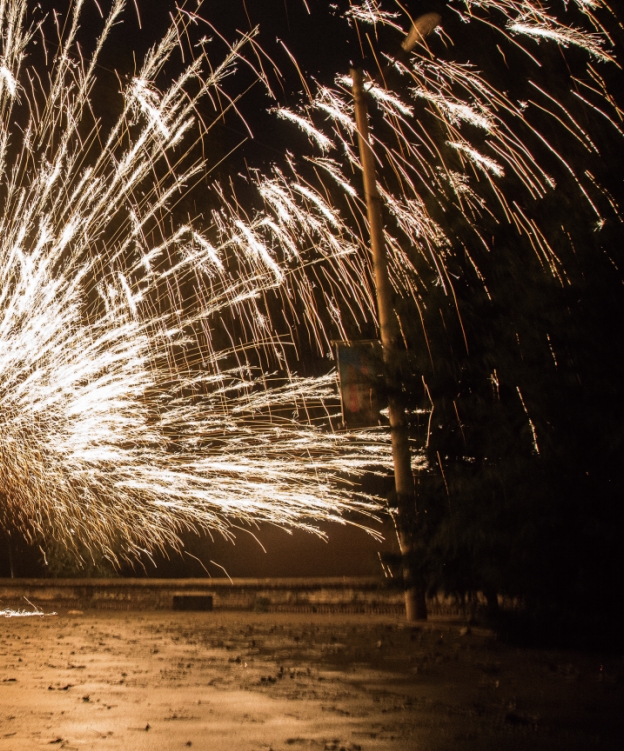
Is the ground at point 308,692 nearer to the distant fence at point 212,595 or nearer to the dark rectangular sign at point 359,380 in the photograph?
the distant fence at point 212,595

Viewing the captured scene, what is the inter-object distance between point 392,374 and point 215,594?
6.72 meters

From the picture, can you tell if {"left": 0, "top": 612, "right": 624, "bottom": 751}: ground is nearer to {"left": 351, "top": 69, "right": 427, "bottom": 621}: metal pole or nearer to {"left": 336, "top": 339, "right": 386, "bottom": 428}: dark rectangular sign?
{"left": 351, "top": 69, "right": 427, "bottom": 621}: metal pole

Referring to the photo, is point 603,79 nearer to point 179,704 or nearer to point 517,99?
point 517,99

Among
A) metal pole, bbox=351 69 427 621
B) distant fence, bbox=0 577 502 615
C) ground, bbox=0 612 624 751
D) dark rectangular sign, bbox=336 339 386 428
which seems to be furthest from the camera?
distant fence, bbox=0 577 502 615

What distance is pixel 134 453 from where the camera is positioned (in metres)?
17.6

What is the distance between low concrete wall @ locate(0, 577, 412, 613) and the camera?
44.3 ft

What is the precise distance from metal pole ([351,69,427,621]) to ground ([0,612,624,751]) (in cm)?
69

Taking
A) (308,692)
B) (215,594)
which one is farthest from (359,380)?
(215,594)

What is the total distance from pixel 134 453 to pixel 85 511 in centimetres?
155

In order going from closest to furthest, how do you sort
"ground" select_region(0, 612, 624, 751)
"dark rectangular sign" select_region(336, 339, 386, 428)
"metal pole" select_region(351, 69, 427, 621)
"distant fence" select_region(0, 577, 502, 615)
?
"ground" select_region(0, 612, 624, 751)
"metal pole" select_region(351, 69, 427, 621)
"dark rectangular sign" select_region(336, 339, 386, 428)
"distant fence" select_region(0, 577, 502, 615)

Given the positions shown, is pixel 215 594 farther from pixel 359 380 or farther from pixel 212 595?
pixel 359 380

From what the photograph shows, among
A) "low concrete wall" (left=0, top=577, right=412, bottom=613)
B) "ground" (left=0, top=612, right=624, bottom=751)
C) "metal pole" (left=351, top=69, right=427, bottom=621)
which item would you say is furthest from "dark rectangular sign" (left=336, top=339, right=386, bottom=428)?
"ground" (left=0, top=612, right=624, bottom=751)

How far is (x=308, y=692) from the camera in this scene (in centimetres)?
726

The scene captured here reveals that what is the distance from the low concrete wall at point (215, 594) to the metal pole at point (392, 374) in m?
1.88
